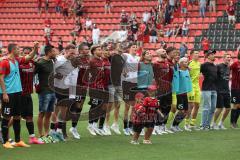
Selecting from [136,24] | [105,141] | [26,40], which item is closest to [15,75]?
[105,141]

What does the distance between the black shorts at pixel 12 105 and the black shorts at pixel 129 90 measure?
115 inches

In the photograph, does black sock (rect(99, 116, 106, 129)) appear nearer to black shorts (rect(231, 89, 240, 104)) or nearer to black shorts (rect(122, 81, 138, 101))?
black shorts (rect(122, 81, 138, 101))

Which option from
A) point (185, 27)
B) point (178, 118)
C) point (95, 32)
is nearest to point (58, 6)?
point (95, 32)

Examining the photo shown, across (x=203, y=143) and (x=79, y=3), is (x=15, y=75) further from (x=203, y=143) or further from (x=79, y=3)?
(x=79, y=3)

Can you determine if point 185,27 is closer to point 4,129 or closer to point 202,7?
point 202,7

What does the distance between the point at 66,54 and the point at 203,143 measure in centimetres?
324

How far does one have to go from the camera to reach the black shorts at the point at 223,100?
15.7m

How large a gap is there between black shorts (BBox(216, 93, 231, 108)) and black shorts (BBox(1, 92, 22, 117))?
559 centimetres

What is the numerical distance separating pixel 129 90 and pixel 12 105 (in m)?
3.10

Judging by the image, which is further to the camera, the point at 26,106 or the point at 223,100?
the point at 223,100

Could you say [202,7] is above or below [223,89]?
above

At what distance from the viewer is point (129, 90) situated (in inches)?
556

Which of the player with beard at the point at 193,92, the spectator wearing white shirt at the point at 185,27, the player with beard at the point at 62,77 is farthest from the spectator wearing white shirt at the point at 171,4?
the player with beard at the point at 62,77

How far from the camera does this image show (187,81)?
15.0 metres
